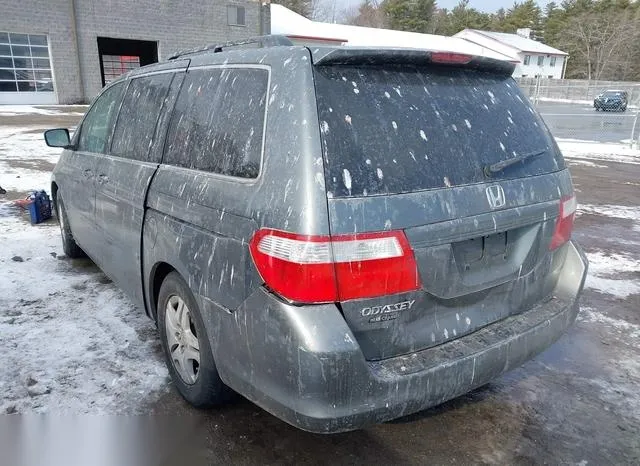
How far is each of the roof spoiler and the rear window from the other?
0.03 m

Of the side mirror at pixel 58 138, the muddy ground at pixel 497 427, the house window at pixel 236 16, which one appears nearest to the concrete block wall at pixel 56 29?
the house window at pixel 236 16

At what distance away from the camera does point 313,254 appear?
6.33 ft

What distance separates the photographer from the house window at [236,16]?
1131 inches

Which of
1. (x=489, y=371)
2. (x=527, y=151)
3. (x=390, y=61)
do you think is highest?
(x=390, y=61)

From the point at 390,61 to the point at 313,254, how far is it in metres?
0.98

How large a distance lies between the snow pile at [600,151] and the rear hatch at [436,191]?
1254 centimetres

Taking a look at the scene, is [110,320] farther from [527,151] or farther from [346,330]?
[527,151]

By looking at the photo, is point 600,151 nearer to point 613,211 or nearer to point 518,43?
point 613,211

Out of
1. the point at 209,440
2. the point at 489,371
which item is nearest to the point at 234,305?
the point at 209,440

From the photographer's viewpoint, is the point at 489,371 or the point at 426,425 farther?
the point at 426,425

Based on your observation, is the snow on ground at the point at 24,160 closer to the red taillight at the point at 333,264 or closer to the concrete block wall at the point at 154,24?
the red taillight at the point at 333,264

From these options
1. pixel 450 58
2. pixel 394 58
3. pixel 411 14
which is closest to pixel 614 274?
pixel 450 58

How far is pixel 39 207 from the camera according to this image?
6301 mm

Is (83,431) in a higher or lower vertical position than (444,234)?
lower
